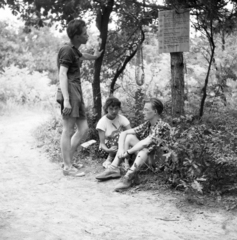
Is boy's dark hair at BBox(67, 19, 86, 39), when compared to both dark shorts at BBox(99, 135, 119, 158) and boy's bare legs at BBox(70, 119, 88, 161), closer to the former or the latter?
boy's bare legs at BBox(70, 119, 88, 161)

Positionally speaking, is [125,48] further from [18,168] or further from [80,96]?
[18,168]

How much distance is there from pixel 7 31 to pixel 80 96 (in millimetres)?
21219

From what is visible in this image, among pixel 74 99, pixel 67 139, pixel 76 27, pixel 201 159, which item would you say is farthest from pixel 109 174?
pixel 76 27

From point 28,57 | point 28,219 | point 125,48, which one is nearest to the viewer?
point 28,219

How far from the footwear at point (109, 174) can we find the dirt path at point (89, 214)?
0.34ft

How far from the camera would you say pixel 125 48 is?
7.44 m

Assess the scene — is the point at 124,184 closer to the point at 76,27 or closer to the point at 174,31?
the point at 76,27

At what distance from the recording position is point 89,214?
3.62 meters

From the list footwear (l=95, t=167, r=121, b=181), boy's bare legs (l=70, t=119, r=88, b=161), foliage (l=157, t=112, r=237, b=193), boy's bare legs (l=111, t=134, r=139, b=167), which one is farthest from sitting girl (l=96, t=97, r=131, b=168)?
foliage (l=157, t=112, r=237, b=193)

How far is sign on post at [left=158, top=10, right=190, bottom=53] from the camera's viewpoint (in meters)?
5.20

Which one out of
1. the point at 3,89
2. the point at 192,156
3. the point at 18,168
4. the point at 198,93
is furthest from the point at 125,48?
the point at 3,89

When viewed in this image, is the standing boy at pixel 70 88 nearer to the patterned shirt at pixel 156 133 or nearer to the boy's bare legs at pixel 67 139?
the boy's bare legs at pixel 67 139

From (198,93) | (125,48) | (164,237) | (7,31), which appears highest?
(7,31)

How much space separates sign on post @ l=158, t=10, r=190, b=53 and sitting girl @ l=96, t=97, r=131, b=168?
3.52ft
